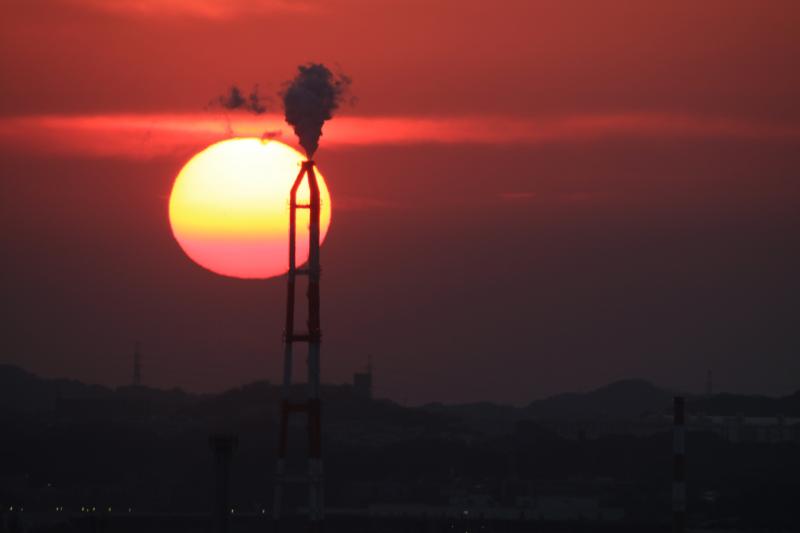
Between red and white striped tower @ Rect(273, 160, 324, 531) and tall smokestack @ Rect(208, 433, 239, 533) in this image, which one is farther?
red and white striped tower @ Rect(273, 160, 324, 531)

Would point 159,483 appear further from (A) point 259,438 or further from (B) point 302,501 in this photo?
(A) point 259,438

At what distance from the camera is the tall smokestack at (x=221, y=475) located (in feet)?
188

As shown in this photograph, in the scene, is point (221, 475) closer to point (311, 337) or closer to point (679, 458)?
point (311, 337)

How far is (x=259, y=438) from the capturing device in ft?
516

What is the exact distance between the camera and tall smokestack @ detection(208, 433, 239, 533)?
57.2 metres

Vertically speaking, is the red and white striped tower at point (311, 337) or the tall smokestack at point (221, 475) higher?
the red and white striped tower at point (311, 337)

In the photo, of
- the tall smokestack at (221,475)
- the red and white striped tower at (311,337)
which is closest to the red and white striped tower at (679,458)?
the red and white striped tower at (311,337)

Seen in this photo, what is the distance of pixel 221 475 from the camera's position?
189 ft

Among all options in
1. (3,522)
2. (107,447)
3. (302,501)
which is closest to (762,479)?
(302,501)

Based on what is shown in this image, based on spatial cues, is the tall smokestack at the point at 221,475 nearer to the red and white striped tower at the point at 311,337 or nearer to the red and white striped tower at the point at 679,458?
the red and white striped tower at the point at 311,337

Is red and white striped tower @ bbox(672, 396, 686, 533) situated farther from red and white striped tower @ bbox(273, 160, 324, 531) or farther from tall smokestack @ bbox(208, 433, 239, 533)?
tall smokestack @ bbox(208, 433, 239, 533)

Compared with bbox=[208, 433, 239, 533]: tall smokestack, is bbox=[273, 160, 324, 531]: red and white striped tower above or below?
above

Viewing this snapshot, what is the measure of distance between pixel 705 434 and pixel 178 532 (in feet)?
284

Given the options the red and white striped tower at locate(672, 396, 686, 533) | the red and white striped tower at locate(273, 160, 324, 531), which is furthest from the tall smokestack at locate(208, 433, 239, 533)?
the red and white striped tower at locate(672, 396, 686, 533)
